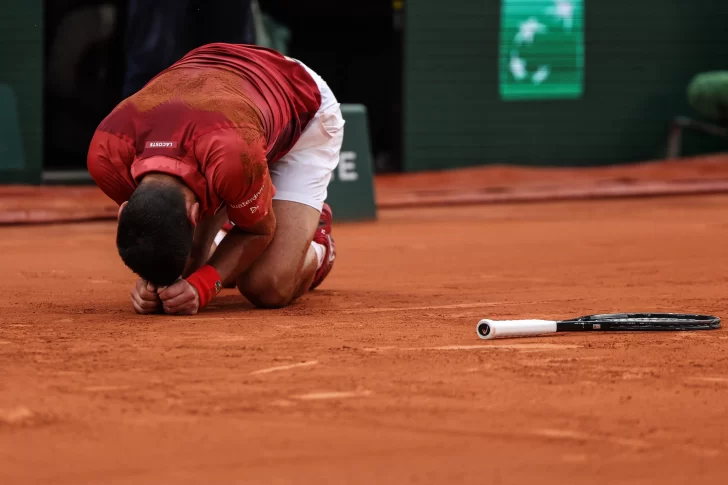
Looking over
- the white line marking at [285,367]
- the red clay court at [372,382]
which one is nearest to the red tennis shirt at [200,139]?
the red clay court at [372,382]

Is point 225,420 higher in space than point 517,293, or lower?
higher

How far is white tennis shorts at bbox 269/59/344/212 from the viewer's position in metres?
4.52

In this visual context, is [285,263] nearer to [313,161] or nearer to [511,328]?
[313,161]

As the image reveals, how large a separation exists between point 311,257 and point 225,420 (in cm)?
201

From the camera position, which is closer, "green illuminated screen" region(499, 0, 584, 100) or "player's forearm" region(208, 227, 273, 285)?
"player's forearm" region(208, 227, 273, 285)

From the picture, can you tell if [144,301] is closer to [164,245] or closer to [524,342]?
[164,245]

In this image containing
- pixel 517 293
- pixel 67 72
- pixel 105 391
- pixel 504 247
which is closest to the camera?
pixel 105 391

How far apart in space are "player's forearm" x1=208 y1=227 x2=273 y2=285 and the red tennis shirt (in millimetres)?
134

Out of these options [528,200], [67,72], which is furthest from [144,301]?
[67,72]

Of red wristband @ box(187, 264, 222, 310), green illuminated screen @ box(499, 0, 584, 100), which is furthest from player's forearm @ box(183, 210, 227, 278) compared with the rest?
green illuminated screen @ box(499, 0, 584, 100)

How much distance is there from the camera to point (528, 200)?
1004 cm

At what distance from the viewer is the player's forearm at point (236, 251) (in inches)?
160

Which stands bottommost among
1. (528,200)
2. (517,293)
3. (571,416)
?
(528,200)

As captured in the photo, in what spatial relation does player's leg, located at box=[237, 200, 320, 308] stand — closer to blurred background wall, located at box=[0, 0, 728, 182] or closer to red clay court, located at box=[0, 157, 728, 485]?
red clay court, located at box=[0, 157, 728, 485]
